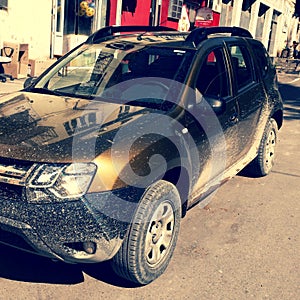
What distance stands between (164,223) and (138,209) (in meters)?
0.42

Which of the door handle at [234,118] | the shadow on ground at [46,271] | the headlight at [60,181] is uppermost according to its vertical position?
the door handle at [234,118]

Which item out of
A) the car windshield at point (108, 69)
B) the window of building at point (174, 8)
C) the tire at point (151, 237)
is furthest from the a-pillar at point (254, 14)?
the tire at point (151, 237)

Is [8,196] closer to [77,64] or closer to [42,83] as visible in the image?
[42,83]

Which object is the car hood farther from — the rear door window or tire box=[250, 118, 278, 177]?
tire box=[250, 118, 278, 177]

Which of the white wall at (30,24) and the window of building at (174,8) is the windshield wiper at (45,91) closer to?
the white wall at (30,24)

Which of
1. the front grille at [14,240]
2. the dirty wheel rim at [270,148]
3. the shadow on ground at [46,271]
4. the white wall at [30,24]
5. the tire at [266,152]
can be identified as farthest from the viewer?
the white wall at [30,24]

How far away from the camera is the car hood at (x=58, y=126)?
8.91 ft

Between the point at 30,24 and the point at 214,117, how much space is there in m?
9.57

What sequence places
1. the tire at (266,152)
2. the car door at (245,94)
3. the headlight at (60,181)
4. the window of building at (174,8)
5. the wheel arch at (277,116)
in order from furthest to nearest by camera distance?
the window of building at (174,8) < the wheel arch at (277,116) < the tire at (266,152) < the car door at (245,94) < the headlight at (60,181)

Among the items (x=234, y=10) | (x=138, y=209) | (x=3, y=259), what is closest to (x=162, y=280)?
(x=138, y=209)

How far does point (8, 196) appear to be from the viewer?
2.70 m

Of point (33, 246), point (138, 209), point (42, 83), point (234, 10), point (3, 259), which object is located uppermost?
point (234, 10)

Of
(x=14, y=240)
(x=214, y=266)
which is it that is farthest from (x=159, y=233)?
(x=14, y=240)

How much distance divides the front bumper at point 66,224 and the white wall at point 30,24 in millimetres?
9533
